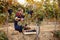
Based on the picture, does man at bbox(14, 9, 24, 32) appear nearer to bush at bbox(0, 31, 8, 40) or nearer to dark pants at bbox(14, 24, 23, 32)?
dark pants at bbox(14, 24, 23, 32)

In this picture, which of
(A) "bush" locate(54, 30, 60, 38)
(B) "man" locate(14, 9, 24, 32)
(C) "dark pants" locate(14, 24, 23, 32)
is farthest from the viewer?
(A) "bush" locate(54, 30, 60, 38)

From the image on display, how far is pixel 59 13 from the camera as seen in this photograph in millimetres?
5766

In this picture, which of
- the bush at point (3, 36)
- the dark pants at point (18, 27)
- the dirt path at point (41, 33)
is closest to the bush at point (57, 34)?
the dirt path at point (41, 33)

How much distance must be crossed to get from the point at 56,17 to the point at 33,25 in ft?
1.94

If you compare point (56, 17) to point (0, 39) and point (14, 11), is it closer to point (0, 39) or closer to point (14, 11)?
point (14, 11)

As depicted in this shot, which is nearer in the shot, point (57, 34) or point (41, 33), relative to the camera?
point (57, 34)

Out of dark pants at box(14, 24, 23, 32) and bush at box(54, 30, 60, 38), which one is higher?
dark pants at box(14, 24, 23, 32)

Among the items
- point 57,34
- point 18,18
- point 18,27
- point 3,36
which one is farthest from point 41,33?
point 3,36

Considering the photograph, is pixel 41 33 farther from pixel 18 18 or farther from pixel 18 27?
pixel 18 18

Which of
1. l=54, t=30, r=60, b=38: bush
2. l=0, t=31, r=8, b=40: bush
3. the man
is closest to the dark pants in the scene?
the man

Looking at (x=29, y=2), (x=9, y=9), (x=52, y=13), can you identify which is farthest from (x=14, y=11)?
(x=52, y=13)

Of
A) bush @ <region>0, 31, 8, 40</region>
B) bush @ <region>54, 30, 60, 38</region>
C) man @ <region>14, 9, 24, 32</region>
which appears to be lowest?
bush @ <region>54, 30, 60, 38</region>

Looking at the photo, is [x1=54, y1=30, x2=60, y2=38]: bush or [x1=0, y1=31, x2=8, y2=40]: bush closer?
[x1=0, y1=31, x2=8, y2=40]: bush

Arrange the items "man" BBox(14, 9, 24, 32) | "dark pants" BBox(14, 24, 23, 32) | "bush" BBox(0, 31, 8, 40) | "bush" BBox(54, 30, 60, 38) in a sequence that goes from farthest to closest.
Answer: "bush" BBox(54, 30, 60, 38)
"dark pants" BBox(14, 24, 23, 32)
"man" BBox(14, 9, 24, 32)
"bush" BBox(0, 31, 8, 40)
